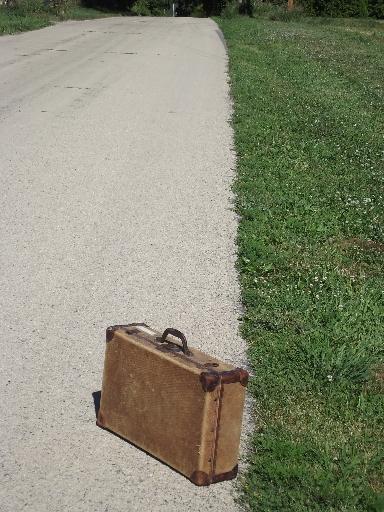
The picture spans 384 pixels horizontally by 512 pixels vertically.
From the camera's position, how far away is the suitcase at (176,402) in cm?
388

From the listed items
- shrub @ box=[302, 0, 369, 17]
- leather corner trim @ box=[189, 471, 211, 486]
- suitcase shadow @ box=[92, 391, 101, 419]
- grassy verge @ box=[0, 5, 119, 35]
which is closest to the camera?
leather corner trim @ box=[189, 471, 211, 486]

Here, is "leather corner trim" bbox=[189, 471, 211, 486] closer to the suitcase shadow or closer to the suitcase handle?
the suitcase handle

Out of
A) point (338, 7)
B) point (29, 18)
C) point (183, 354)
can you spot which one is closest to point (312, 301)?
point (183, 354)

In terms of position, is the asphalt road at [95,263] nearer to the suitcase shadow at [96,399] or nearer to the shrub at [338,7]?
the suitcase shadow at [96,399]

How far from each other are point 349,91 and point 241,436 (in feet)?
51.5

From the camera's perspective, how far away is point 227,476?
156 inches

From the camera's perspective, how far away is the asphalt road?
3975 millimetres

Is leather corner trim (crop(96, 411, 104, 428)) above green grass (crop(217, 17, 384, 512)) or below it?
below

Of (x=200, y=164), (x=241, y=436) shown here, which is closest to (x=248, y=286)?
(x=241, y=436)

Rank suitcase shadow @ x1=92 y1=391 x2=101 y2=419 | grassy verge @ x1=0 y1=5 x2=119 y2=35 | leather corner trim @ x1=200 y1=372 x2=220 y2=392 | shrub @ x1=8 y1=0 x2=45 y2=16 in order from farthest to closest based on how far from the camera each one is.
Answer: shrub @ x1=8 y1=0 x2=45 y2=16 → grassy verge @ x1=0 y1=5 x2=119 y2=35 → suitcase shadow @ x1=92 y1=391 x2=101 y2=419 → leather corner trim @ x1=200 y1=372 x2=220 y2=392

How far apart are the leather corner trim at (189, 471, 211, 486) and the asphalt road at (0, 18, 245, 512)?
0.05 m

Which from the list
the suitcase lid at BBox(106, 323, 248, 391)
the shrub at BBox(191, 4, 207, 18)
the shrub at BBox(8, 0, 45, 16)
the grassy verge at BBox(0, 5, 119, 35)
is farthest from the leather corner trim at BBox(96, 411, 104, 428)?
the shrub at BBox(191, 4, 207, 18)

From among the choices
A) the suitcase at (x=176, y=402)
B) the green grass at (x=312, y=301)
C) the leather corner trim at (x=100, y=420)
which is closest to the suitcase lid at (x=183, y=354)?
the suitcase at (x=176, y=402)

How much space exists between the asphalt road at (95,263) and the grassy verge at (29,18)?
14.7 meters
